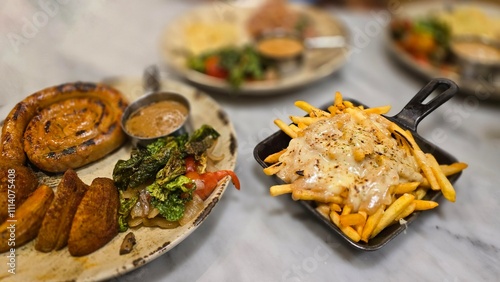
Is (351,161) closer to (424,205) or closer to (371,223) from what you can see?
(371,223)

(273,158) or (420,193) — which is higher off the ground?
(273,158)

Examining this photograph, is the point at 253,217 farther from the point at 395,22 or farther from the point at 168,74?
the point at 395,22

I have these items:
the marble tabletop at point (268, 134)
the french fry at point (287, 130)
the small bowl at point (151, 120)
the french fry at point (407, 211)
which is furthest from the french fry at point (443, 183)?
the small bowl at point (151, 120)

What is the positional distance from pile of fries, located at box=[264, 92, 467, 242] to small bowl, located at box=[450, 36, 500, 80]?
1749 millimetres

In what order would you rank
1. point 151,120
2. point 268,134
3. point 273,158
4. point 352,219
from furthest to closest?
point 268,134, point 151,120, point 273,158, point 352,219

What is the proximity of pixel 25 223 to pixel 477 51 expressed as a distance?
4567mm

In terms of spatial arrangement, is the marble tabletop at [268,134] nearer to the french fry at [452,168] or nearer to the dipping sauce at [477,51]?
the french fry at [452,168]

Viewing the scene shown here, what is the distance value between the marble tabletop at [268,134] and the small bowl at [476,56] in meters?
0.29

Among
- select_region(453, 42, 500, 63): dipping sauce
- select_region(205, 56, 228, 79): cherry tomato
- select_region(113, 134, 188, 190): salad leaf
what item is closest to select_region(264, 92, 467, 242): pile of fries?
select_region(113, 134, 188, 190): salad leaf

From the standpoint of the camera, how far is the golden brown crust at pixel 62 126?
8.82 feet

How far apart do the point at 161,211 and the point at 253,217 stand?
77 cm

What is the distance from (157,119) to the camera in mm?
3123

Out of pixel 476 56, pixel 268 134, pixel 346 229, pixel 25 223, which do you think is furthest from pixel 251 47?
pixel 25 223

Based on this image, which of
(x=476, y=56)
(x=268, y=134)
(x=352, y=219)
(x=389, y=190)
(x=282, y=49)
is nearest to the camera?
(x=352, y=219)
